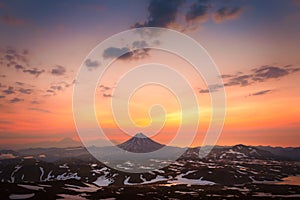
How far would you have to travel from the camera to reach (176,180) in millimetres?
130125

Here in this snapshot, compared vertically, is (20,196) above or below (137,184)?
below

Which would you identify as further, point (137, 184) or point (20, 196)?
point (137, 184)

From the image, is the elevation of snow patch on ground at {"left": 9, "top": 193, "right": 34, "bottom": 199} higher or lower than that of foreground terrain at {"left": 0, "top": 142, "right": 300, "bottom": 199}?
lower

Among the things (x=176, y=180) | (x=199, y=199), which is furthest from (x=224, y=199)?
(x=176, y=180)

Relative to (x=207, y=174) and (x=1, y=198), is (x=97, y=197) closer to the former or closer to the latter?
(x=1, y=198)

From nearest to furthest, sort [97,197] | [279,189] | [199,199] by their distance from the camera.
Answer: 1. [97,197]
2. [199,199]
3. [279,189]

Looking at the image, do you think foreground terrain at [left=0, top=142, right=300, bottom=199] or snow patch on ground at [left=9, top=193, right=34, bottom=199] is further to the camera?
foreground terrain at [left=0, top=142, right=300, bottom=199]

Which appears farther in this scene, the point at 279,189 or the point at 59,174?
the point at 59,174

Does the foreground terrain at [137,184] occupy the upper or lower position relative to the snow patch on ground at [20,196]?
upper

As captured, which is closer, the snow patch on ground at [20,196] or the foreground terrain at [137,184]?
the snow patch on ground at [20,196]

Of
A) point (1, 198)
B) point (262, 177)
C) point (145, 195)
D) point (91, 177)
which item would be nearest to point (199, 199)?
point (145, 195)

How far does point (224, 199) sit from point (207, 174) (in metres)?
59.9

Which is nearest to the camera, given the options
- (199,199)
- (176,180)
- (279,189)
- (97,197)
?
(97,197)

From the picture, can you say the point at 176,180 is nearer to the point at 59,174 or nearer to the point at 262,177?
the point at 262,177
